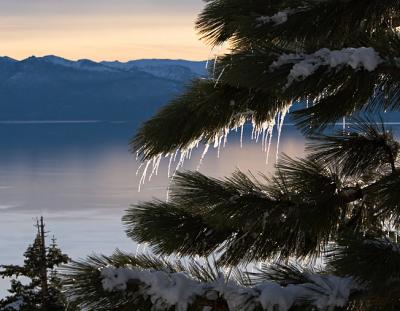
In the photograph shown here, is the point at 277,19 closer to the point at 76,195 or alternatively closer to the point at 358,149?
the point at 358,149

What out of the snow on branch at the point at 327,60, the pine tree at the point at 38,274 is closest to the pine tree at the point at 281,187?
the snow on branch at the point at 327,60

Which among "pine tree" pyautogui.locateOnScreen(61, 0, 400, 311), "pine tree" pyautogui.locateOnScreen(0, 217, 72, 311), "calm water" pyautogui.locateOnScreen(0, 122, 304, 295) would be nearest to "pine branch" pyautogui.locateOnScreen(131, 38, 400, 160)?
"pine tree" pyautogui.locateOnScreen(61, 0, 400, 311)

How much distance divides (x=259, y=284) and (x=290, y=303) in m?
0.14

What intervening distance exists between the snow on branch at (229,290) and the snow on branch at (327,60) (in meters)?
0.61

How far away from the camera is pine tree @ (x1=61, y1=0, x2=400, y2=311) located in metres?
2.93

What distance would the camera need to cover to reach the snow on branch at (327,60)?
285 centimetres

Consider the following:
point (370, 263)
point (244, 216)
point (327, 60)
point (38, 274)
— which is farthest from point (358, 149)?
point (38, 274)

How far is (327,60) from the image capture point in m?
2.92

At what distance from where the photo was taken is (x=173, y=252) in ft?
13.8

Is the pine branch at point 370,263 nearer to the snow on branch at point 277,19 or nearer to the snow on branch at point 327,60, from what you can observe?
the snow on branch at point 327,60

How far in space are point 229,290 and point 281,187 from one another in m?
0.90

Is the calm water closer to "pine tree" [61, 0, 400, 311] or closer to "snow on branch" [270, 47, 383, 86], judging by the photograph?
"pine tree" [61, 0, 400, 311]

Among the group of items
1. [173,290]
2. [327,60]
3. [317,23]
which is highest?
[317,23]

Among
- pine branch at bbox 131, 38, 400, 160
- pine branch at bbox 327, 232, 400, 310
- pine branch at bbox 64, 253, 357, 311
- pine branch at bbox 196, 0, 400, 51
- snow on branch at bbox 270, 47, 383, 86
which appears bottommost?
pine branch at bbox 64, 253, 357, 311
